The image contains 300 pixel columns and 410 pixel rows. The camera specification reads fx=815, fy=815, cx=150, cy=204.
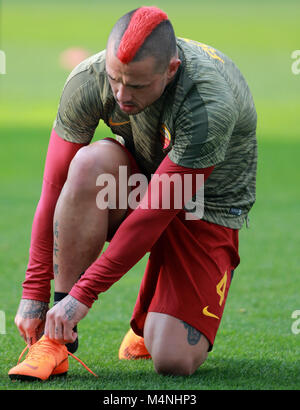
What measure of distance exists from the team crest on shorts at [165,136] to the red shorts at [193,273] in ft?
0.84

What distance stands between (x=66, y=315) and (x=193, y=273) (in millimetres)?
761

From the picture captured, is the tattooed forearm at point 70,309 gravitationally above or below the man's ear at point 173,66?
below

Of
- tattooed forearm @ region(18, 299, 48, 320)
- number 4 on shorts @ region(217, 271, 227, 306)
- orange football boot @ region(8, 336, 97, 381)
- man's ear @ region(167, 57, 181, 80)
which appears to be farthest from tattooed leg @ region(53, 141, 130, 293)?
number 4 on shorts @ region(217, 271, 227, 306)

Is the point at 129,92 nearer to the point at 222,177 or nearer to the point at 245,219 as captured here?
the point at 222,177

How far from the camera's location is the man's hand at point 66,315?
2750 mm

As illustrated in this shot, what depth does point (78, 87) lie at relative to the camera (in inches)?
120

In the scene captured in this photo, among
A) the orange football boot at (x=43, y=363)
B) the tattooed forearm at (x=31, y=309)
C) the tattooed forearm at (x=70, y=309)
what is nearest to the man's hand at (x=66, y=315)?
the tattooed forearm at (x=70, y=309)

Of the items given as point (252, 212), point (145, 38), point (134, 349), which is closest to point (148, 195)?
point (145, 38)

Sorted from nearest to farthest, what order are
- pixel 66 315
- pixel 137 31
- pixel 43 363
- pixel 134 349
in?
pixel 137 31 → pixel 66 315 → pixel 43 363 → pixel 134 349

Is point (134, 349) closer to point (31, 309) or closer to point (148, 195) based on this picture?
point (31, 309)

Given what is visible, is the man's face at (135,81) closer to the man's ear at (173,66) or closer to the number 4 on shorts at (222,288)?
the man's ear at (173,66)

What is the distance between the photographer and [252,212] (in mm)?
7426

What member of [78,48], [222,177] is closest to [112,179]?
[222,177]

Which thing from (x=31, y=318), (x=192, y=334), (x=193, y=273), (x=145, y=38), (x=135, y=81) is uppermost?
(x=145, y=38)
